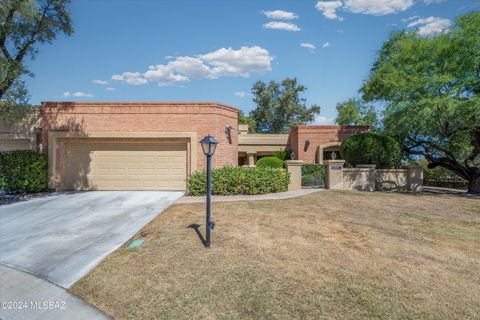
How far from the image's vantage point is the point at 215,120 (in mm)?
13258

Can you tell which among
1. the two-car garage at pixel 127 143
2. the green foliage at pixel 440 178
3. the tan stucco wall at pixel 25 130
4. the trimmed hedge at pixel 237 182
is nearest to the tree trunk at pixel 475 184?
the green foliage at pixel 440 178

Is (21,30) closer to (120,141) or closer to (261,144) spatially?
(120,141)

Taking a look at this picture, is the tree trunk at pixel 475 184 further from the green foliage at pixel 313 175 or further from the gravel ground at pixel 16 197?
the gravel ground at pixel 16 197

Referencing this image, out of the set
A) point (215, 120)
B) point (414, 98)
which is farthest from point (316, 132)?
point (215, 120)

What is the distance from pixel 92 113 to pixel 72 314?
11.3 m

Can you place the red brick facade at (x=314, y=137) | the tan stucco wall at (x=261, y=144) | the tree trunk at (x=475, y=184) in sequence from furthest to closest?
the tan stucco wall at (x=261, y=144) < the red brick facade at (x=314, y=137) < the tree trunk at (x=475, y=184)

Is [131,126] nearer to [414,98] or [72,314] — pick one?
→ [72,314]

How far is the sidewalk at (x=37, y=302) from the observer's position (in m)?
3.69

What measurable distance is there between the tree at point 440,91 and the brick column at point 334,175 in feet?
11.5

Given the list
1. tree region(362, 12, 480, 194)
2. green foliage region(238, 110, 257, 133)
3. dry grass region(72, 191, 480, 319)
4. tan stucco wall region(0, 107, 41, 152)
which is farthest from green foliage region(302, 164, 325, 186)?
green foliage region(238, 110, 257, 133)

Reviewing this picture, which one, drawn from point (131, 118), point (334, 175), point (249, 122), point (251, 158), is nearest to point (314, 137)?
point (251, 158)

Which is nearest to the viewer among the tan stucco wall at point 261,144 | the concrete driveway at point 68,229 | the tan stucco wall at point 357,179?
the concrete driveway at point 68,229

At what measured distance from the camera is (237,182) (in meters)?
11.0

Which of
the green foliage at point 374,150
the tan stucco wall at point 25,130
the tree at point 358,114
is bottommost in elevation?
the green foliage at point 374,150
